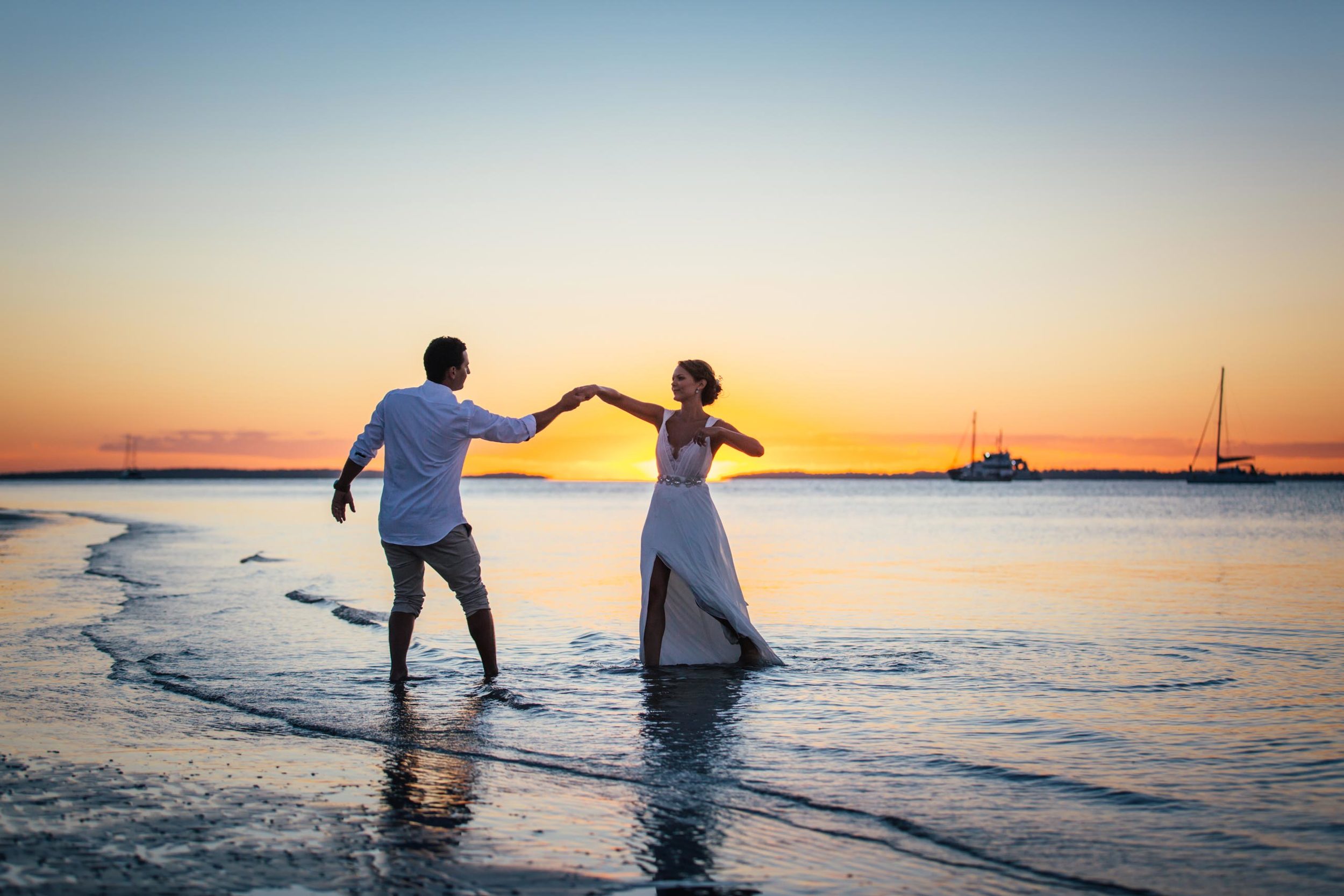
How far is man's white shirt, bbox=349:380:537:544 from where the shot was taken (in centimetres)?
682

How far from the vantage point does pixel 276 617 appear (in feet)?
37.3

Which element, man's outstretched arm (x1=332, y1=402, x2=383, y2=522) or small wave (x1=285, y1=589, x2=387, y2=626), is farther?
small wave (x1=285, y1=589, x2=387, y2=626)

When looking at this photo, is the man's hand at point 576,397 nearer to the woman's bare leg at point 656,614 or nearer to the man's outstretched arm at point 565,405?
the man's outstretched arm at point 565,405

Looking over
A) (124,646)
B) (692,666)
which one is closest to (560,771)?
(692,666)

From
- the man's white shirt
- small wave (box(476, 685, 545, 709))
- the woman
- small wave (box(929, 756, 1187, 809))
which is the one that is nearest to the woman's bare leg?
the woman

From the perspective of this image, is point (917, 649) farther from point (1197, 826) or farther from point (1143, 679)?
point (1197, 826)

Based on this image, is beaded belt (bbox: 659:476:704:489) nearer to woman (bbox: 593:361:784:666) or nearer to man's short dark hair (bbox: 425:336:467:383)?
woman (bbox: 593:361:784:666)

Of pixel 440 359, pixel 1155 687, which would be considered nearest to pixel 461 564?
pixel 440 359

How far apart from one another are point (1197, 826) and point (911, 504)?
256 ft

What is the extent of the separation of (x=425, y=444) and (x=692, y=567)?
2.34 meters

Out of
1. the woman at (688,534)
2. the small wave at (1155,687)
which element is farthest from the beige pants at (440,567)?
the small wave at (1155,687)

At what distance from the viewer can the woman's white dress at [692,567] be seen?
8102mm

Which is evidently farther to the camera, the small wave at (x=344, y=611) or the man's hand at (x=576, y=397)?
the small wave at (x=344, y=611)

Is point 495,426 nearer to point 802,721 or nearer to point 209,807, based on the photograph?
point 802,721
